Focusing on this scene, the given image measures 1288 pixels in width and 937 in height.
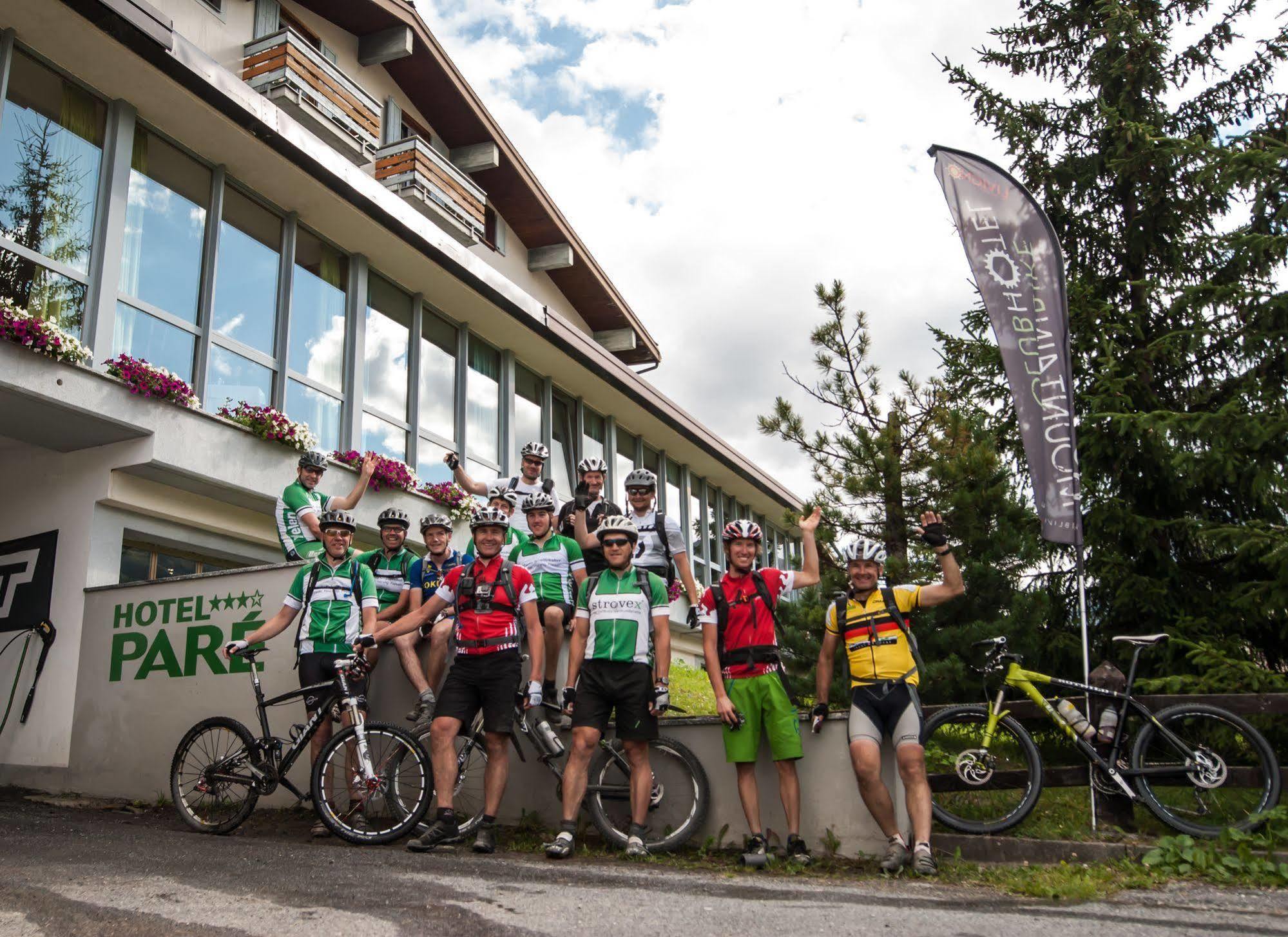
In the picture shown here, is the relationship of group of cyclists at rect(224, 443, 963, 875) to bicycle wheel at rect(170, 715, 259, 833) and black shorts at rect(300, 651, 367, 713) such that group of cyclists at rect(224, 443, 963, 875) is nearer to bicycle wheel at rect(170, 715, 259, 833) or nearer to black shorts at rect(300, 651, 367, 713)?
black shorts at rect(300, 651, 367, 713)

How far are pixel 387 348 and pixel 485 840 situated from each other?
29.1 feet

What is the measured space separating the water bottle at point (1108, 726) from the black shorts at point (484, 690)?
12.5ft

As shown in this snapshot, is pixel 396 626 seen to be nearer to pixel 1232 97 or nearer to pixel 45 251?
pixel 45 251

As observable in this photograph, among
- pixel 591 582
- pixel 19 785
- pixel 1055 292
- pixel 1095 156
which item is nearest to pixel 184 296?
pixel 19 785

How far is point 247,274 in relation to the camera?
12.0 metres

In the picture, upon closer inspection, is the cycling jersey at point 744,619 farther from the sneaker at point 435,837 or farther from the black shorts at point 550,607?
the sneaker at point 435,837

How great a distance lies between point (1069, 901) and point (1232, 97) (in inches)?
366

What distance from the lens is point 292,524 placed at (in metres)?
8.84

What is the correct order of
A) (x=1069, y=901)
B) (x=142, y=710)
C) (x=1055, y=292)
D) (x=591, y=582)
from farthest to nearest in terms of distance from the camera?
(x=142, y=710)
(x=1055, y=292)
(x=591, y=582)
(x=1069, y=901)

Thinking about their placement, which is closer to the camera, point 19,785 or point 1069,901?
point 1069,901

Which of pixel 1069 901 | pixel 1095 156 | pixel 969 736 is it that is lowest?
pixel 1069 901

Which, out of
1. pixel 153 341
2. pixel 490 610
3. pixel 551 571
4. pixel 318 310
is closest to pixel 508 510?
pixel 551 571

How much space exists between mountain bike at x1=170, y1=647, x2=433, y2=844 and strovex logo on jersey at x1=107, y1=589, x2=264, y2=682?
5.04 ft

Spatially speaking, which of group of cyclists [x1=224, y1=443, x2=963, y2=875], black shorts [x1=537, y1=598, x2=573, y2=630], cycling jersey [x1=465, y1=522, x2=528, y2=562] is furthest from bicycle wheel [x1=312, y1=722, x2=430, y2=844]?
cycling jersey [x1=465, y1=522, x2=528, y2=562]
